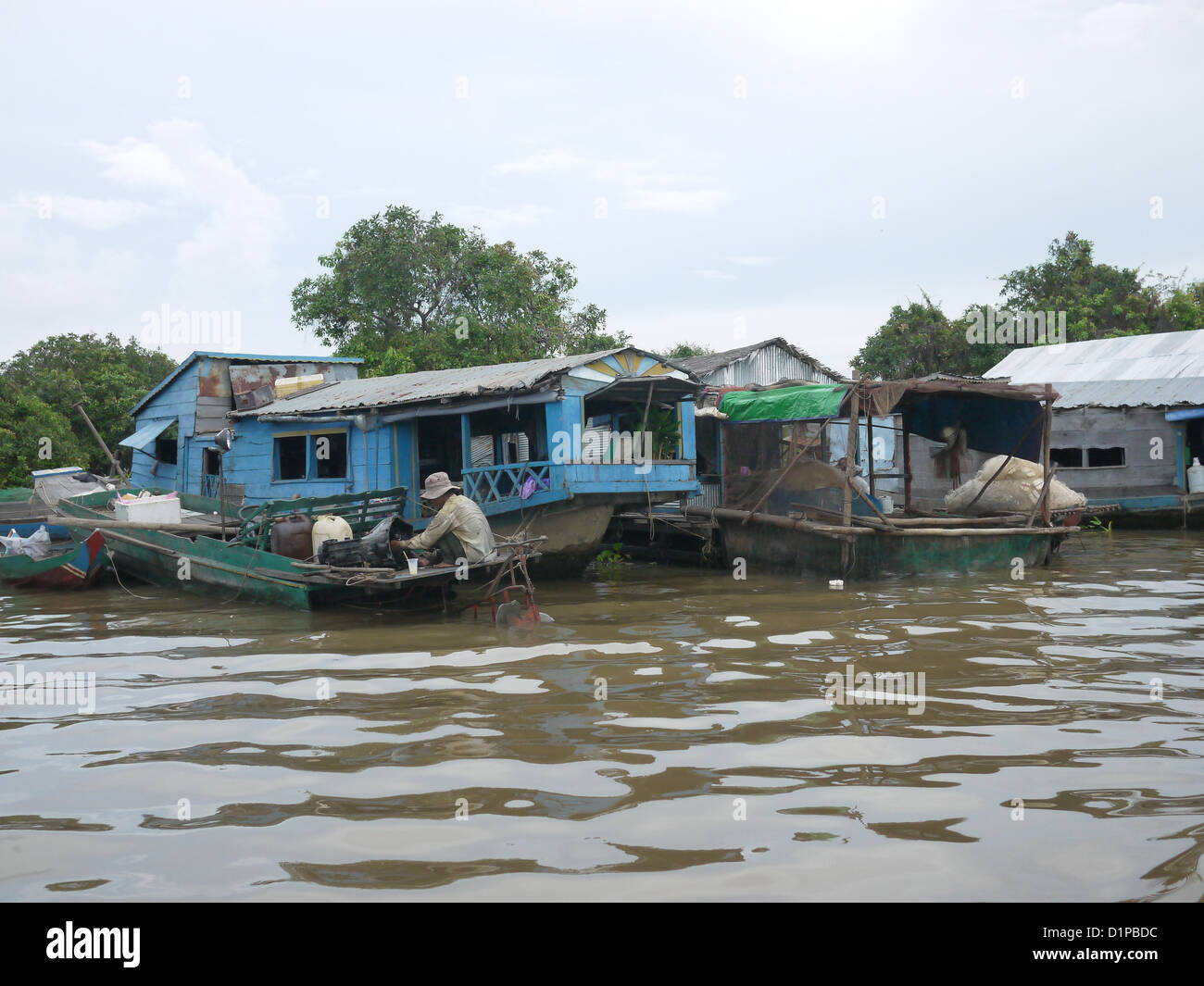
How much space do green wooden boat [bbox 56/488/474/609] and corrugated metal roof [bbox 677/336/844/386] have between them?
31.8ft

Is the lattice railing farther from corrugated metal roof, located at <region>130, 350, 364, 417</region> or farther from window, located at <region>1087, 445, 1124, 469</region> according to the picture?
window, located at <region>1087, 445, 1124, 469</region>

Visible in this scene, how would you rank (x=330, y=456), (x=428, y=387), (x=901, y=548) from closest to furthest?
(x=901, y=548)
(x=428, y=387)
(x=330, y=456)

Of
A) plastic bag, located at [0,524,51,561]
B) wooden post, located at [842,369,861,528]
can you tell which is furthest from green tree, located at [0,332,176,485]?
wooden post, located at [842,369,861,528]

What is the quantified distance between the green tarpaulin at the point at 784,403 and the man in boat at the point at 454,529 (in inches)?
194

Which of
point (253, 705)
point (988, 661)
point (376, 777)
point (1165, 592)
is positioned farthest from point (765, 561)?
point (376, 777)

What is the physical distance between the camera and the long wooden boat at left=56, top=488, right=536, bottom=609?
9938 millimetres

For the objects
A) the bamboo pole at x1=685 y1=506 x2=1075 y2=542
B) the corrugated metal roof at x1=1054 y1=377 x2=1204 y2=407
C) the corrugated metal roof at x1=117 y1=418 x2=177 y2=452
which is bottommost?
the bamboo pole at x1=685 y1=506 x2=1075 y2=542

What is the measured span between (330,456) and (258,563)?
6054 millimetres

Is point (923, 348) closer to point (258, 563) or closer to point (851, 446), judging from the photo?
point (851, 446)

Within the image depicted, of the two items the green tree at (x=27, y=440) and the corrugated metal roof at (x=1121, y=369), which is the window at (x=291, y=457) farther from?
the corrugated metal roof at (x=1121, y=369)

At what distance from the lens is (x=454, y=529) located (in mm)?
9875

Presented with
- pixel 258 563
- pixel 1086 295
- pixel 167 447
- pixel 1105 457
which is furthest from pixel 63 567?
pixel 1086 295

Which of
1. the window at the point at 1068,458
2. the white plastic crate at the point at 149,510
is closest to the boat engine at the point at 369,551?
the white plastic crate at the point at 149,510
